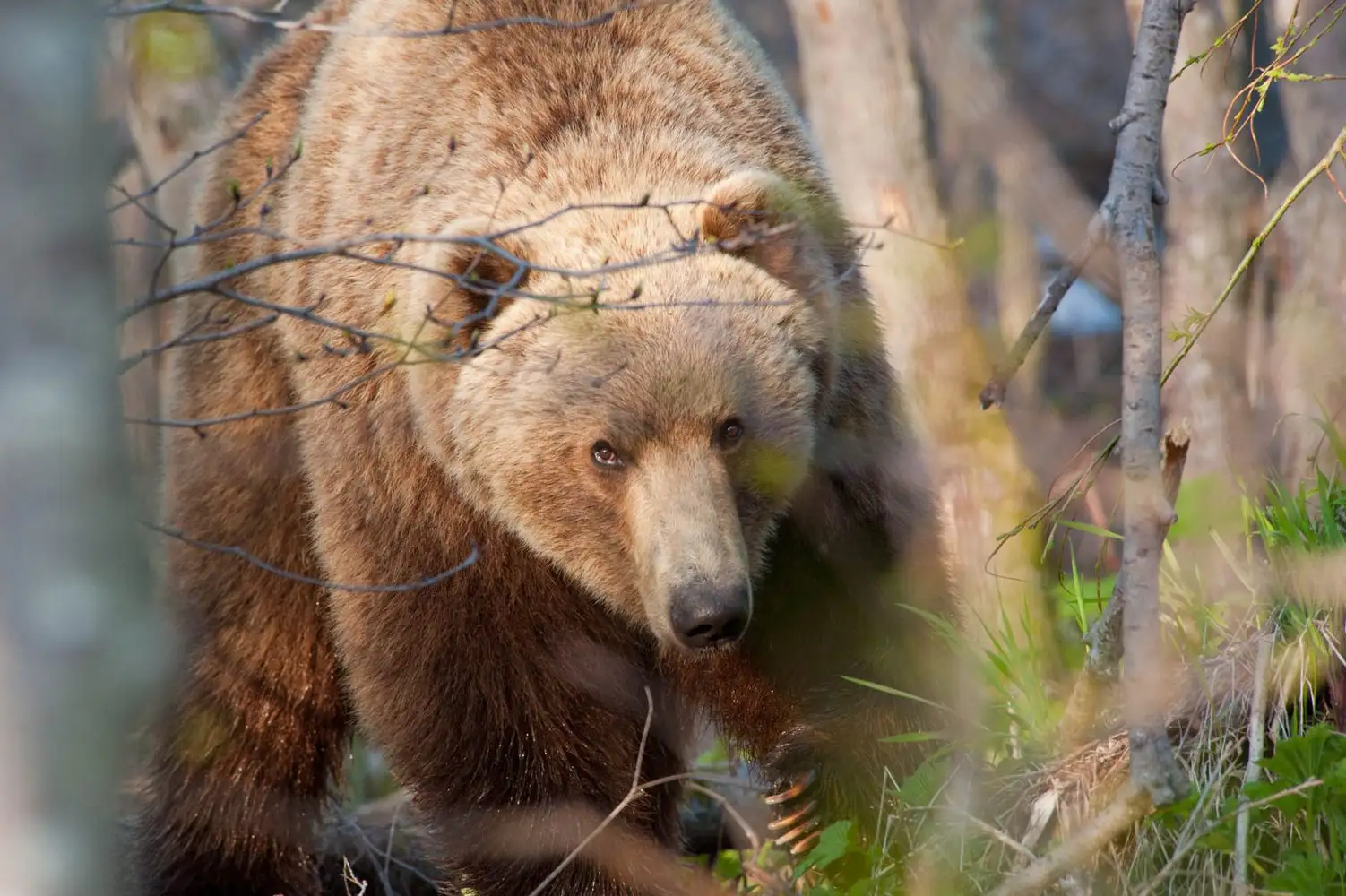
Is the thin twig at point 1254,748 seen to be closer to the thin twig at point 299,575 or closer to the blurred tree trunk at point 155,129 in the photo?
the thin twig at point 299,575

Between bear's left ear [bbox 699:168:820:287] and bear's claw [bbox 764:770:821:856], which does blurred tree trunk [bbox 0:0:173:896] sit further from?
bear's claw [bbox 764:770:821:856]

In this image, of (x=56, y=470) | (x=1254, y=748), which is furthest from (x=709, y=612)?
(x=56, y=470)

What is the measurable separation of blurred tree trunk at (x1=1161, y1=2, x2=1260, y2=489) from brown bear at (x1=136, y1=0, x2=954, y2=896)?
362cm

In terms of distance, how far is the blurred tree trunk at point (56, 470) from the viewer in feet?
7.44

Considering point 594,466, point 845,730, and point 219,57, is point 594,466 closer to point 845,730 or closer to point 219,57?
point 845,730

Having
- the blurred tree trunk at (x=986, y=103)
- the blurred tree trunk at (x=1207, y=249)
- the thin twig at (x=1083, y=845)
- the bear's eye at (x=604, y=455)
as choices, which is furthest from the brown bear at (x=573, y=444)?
the blurred tree trunk at (x=986, y=103)

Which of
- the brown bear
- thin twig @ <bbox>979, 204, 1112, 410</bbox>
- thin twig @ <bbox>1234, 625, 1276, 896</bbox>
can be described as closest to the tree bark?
thin twig @ <bbox>979, 204, 1112, 410</bbox>

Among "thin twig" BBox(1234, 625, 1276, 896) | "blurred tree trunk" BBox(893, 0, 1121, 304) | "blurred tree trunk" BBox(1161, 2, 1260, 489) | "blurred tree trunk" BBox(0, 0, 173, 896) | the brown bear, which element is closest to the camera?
"blurred tree trunk" BBox(0, 0, 173, 896)

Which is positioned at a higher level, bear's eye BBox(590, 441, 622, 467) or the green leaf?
bear's eye BBox(590, 441, 622, 467)

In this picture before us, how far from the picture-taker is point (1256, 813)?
11.4 feet

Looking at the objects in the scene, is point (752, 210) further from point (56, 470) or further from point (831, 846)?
point (56, 470)

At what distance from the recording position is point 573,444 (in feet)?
13.6

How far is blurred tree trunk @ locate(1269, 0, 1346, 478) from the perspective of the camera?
7.33 meters

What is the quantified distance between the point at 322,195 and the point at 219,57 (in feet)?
19.2
